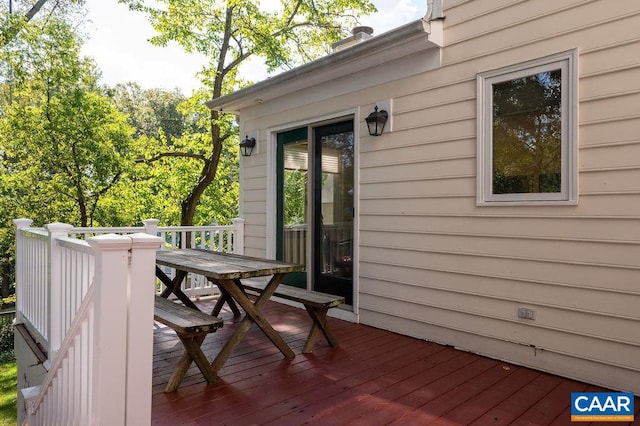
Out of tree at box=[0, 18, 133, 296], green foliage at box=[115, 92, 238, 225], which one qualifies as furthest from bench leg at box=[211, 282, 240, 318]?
green foliage at box=[115, 92, 238, 225]

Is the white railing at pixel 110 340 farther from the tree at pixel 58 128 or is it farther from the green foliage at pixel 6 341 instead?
the green foliage at pixel 6 341

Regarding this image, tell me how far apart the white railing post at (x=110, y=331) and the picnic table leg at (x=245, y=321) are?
110 cm

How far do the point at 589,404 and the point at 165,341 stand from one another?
10.1 feet

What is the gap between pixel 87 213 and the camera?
8.71 m

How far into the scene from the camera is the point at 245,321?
2.78m

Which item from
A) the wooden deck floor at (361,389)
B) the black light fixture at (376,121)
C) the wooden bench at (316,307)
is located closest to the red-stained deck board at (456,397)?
the wooden deck floor at (361,389)

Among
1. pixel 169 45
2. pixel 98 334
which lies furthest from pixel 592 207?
pixel 169 45

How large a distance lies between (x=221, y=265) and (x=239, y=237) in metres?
2.46

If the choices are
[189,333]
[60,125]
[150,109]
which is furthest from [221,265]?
[150,109]

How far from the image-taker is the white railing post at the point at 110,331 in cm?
149

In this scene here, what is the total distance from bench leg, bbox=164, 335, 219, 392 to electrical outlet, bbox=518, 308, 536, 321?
2200mm

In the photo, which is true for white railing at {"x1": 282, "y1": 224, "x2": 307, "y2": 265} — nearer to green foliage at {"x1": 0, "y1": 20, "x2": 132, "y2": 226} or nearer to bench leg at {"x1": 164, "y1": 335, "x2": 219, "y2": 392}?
bench leg at {"x1": 164, "y1": 335, "x2": 219, "y2": 392}

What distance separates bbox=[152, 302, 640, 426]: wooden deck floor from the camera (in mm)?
2129

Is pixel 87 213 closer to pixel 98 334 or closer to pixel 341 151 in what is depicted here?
pixel 341 151
